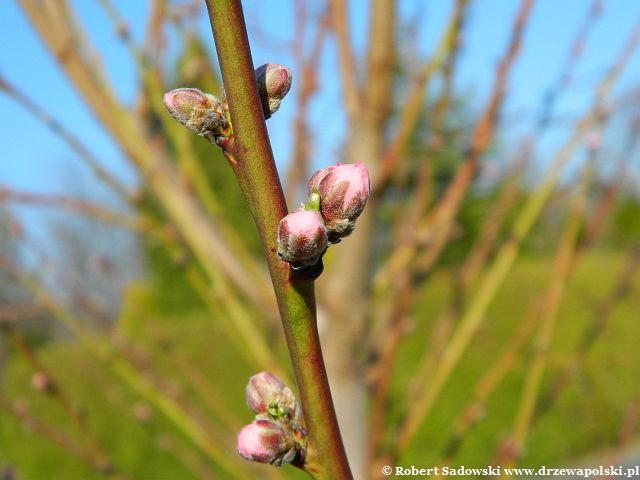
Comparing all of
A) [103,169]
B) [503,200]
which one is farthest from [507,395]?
[103,169]

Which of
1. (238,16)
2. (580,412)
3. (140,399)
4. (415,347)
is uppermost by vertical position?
(415,347)

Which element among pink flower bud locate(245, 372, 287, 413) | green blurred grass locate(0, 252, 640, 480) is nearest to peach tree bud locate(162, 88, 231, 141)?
pink flower bud locate(245, 372, 287, 413)

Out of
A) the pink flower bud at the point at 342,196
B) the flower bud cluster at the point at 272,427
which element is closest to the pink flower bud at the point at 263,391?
the flower bud cluster at the point at 272,427

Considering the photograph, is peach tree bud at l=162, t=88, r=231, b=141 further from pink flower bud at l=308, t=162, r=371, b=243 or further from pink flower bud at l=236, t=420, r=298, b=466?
pink flower bud at l=236, t=420, r=298, b=466

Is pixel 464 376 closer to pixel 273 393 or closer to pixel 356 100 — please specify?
pixel 356 100

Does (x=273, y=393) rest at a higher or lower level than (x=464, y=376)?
lower

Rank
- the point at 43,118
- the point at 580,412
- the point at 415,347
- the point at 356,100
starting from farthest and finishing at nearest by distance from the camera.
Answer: the point at 415,347
the point at 580,412
the point at 356,100
the point at 43,118
